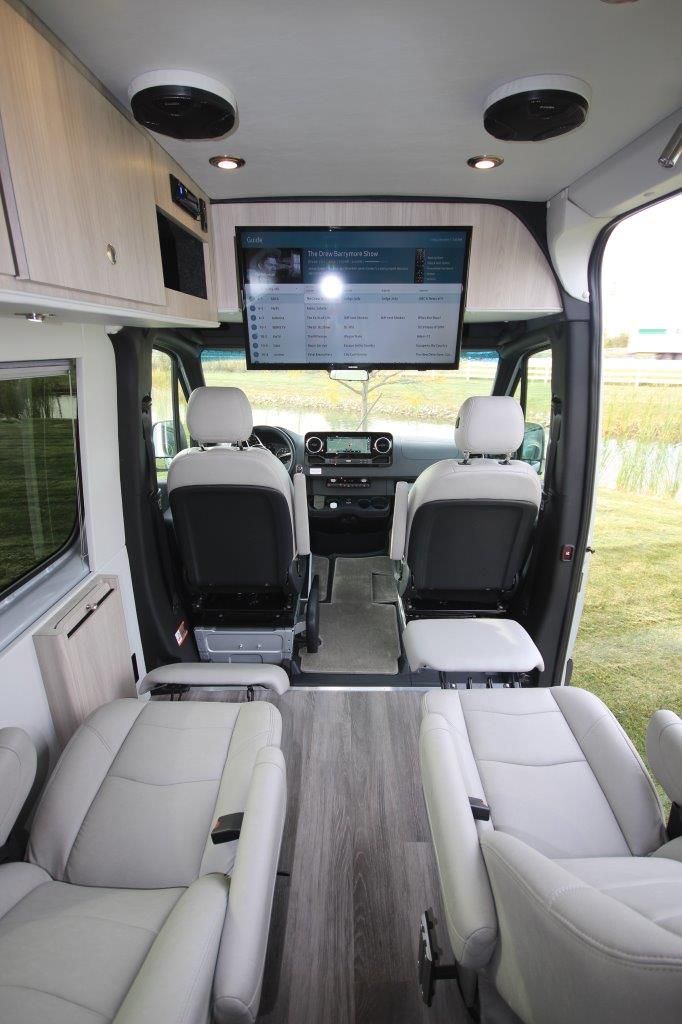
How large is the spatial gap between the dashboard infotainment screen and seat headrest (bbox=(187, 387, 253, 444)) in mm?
1399

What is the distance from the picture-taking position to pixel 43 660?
165 centimetres

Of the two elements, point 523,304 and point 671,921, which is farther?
point 523,304

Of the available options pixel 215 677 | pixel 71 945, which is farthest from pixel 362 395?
pixel 71 945

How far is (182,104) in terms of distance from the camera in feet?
4.31

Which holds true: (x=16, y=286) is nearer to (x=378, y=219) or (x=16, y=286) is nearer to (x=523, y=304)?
(x=378, y=219)

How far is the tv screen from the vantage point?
2336mm

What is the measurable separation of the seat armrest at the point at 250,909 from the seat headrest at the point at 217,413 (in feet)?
5.15

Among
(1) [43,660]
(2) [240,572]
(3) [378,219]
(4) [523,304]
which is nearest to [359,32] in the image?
(3) [378,219]

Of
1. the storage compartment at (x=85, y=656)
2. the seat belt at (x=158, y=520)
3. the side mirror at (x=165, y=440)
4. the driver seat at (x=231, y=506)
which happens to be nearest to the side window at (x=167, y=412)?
the side mirror at (x=165, y=440)

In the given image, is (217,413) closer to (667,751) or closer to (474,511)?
(474,511)

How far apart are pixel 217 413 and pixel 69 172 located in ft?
4.33

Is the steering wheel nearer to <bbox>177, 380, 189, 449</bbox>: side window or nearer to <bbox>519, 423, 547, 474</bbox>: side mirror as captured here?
<bbox>177, 380, 189, 449</bbox>: side window

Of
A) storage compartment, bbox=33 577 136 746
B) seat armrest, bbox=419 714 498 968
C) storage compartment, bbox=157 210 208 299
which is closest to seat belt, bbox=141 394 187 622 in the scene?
storage compartment, bbox=33 577 136 746

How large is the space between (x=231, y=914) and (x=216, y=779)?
484 mm
